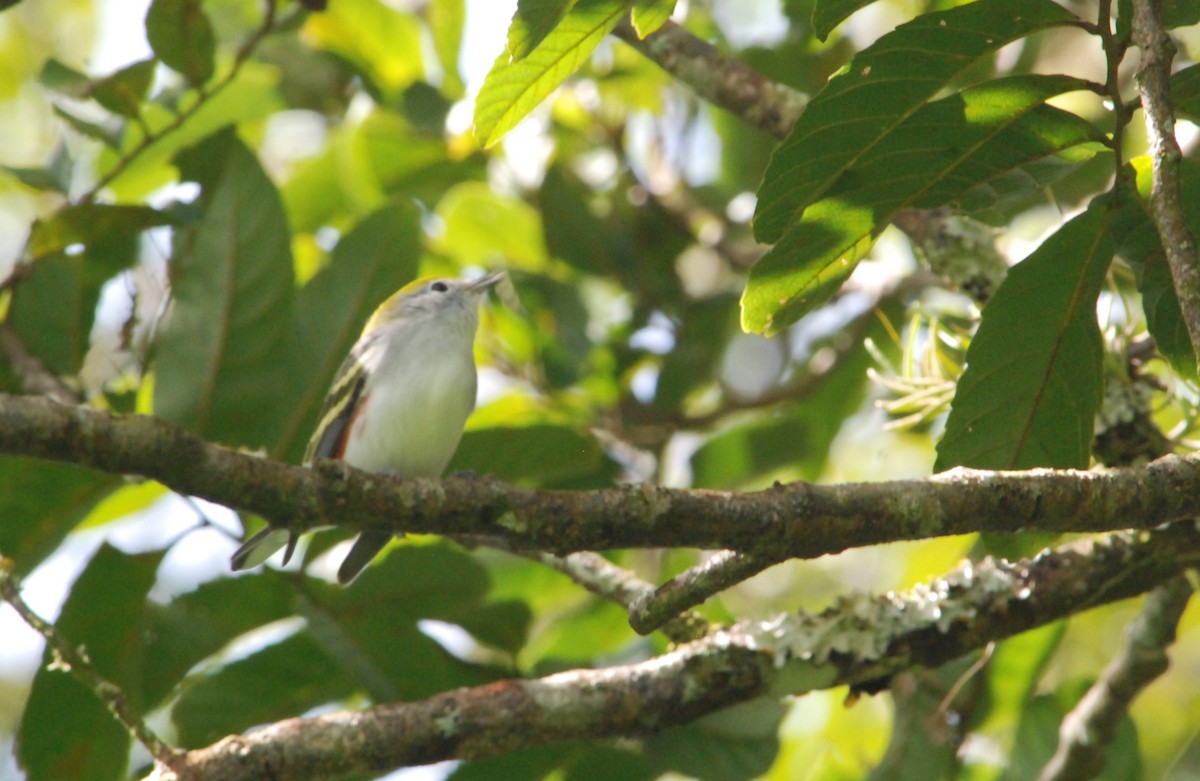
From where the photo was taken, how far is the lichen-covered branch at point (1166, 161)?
195 centimetres

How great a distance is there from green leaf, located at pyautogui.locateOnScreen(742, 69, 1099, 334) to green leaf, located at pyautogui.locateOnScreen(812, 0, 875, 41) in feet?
0.69

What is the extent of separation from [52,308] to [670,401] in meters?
2.28

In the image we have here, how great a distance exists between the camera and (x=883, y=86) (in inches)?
84.0

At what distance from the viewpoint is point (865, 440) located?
6207mm

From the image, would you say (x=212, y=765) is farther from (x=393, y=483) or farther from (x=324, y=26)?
(x=324, y=26)

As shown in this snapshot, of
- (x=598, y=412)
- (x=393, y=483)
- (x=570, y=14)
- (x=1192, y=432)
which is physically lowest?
(x=598, y=412)

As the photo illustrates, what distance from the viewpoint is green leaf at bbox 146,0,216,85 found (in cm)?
345

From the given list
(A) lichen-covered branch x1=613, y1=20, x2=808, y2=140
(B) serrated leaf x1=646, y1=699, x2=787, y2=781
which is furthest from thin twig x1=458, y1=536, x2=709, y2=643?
(A) lichen-covered branch x1=613, y1=20, x2=808, y2=140

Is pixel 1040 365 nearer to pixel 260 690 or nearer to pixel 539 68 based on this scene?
pixel 539 68

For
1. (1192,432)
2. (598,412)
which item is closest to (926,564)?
(1192,432)

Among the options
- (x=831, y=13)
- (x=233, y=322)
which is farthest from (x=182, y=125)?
(x=831, y=13)

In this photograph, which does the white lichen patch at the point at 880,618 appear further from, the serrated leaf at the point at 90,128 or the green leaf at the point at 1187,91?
the serrated leaf at the point at 90,128

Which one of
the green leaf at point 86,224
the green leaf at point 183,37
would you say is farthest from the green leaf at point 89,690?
the green leaf at point 183,37

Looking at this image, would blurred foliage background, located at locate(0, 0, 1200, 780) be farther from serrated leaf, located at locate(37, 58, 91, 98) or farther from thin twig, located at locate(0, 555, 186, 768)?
thin twig, located at locate(0, 555, 186, 768)
